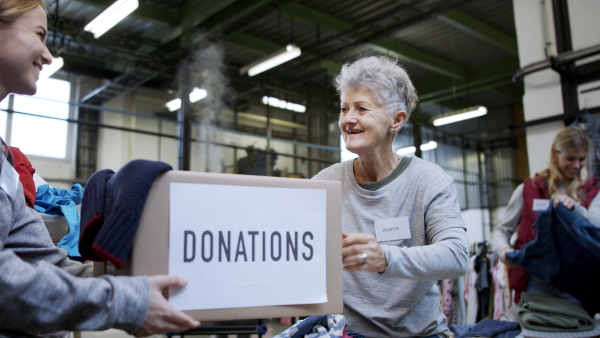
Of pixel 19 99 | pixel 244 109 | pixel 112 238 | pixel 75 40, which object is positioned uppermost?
pixel 75 40

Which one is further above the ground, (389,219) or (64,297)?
(389,219)

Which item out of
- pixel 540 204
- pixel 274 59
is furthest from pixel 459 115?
pixel 540 204

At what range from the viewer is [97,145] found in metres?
8.54

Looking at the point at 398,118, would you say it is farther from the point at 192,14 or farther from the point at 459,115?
the point at 459,115

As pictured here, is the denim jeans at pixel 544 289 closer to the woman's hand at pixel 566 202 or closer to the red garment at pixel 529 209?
the red garment at pixel 529 209

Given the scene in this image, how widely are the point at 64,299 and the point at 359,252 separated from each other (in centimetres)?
50

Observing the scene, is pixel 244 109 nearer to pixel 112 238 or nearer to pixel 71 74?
pixel 71 74

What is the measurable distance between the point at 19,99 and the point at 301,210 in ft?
17.5

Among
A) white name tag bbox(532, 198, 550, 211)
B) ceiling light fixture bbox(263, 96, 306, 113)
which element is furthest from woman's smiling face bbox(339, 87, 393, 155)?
ceiling light fixture bbox(263, 96, 306, 113)

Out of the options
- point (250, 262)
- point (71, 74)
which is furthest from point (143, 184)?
point (71, 74)

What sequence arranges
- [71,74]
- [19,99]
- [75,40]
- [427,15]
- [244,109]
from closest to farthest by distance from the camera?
[19,99]
[427,15]
[75,40]
[71,74]
[244,109]

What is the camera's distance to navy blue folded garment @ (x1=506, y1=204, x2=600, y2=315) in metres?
2.03

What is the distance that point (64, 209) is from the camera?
1.44 m

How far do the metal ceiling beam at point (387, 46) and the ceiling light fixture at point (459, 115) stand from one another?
0.70 metres
